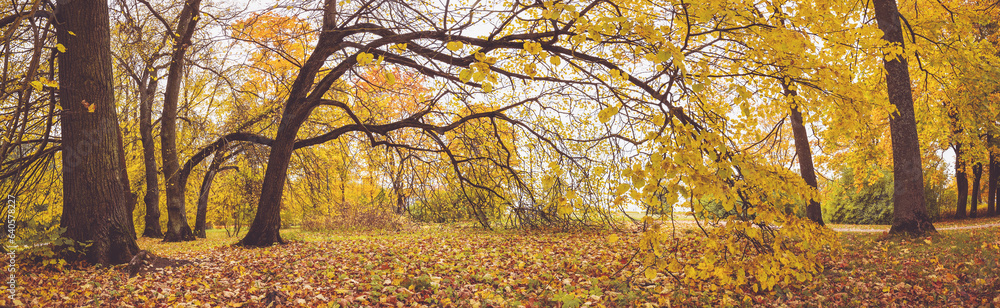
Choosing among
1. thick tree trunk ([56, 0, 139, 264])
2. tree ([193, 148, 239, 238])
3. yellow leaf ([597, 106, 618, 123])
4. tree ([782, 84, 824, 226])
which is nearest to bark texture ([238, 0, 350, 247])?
thick tree trunk ([56, 0, 139, 264])

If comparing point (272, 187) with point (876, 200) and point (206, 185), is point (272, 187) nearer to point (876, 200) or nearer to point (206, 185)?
point (206, 185)

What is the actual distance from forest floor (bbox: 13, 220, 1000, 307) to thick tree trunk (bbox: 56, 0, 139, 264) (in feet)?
1.13

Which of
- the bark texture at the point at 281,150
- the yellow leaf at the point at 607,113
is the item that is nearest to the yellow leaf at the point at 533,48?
the yellow leaf at the point at 607,113

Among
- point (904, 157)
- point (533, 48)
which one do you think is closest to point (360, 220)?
point (904, 157)

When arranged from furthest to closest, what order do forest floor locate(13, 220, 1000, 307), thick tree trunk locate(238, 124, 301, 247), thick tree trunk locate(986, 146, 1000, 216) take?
thick tree trunk locate(986, 146, 1000, 216) < thick tree trunk locate(238, 124, 301, 247) < forest floor locate(13, 220, 1000, 307)

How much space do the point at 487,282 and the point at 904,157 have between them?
642 centimetres

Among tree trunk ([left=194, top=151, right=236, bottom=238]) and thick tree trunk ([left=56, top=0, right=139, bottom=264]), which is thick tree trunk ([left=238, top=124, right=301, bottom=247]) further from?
tree trunk ([left=194, top=151, right=236, bottom=238])

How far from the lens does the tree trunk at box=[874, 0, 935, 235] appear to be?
6.76 metres

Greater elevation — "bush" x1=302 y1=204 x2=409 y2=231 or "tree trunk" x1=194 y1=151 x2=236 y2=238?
"tree trunk" x1=194 y1=151 x2=236 y2=238

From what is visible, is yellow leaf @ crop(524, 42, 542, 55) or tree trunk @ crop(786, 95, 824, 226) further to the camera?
tree trunk @ crop(786, 95, 824, 226)

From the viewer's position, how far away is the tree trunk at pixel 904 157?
6.76 meters

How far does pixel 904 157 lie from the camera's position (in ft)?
22.4

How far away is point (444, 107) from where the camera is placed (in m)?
8.01

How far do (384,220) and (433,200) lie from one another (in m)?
5.27
